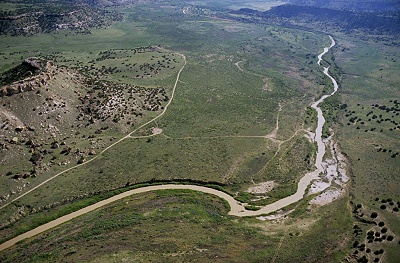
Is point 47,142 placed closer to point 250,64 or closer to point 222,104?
point 222,104

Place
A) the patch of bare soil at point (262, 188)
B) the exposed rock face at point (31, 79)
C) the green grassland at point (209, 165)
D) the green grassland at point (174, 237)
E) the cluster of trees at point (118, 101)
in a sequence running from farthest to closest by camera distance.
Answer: the cluster of trees at point (118, 101)
the exposed rock face at point (31, 79)
the patch of bare soil at point (262, 188)
the green grassland at point (209, 165)
the green grassland at point (174, 237)

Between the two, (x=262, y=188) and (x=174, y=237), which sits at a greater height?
(x=262, y=188)

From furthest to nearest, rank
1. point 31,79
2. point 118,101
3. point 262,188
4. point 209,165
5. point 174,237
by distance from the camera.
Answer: point 118,101 < point 31,79 < point 209,165 < point 262,188 < point 174,237

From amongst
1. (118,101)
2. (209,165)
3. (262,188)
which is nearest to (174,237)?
(262,188)

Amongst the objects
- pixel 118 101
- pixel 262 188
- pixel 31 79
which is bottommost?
pixel 262 188

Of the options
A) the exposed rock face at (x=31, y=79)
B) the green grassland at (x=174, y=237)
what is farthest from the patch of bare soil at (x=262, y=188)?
the exposed rock face at (x=31, y=79)

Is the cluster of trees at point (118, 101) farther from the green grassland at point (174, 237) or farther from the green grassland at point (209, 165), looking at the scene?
the green grassland at point (174, 237)

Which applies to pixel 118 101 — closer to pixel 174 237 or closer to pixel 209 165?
pixel 209 165

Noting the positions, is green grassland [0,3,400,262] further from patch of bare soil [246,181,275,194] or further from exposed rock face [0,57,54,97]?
exposed rock face [0,57,54,97]

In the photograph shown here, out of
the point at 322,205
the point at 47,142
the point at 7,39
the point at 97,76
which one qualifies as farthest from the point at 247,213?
the point at 7,39
